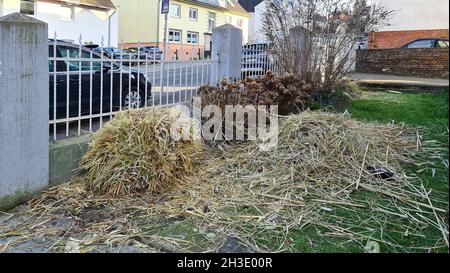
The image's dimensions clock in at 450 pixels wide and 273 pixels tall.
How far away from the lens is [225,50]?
7117 mm

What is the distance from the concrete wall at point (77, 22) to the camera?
2375 cm

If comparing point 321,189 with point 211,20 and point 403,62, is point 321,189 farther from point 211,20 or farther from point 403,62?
point 211,20

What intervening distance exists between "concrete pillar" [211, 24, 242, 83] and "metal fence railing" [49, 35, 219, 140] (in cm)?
11

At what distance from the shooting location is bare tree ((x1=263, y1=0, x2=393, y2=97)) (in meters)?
8.27

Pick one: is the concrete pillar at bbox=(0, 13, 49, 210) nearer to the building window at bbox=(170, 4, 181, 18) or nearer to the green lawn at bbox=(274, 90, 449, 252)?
the green lawn at bbox=(274, 90, 449, 252)

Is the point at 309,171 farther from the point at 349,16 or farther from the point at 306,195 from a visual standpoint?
the point at 349,16

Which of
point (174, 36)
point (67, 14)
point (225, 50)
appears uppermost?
point (174, 36)

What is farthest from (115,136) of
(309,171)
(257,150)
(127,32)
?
(127,32)

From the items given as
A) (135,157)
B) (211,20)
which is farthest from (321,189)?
(211,20)

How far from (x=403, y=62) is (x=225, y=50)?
1138cm

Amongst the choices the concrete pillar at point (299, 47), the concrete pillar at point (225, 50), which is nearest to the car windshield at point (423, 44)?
the concrete pillar at point (299, 47)

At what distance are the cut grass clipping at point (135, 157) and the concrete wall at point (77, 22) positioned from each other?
819 inches

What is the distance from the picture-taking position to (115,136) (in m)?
4.20

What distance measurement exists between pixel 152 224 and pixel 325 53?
20.6 ft
